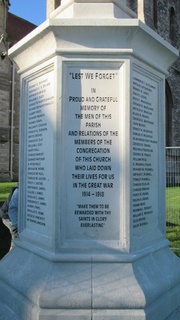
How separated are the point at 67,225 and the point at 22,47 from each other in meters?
1.74

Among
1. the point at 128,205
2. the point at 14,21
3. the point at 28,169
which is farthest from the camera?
the point at 14,21

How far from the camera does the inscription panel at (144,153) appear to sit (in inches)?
119

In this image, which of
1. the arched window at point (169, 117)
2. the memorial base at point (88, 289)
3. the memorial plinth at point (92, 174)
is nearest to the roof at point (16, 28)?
the arched window at point (169, 117)

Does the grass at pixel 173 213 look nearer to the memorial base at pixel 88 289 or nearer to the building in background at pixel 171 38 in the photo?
the memorial base at pixel 88 289

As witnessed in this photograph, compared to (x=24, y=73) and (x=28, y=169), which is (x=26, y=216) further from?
(x=24, y=73)

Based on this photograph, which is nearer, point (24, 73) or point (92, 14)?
point (92, 14)

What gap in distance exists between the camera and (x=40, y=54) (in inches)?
123

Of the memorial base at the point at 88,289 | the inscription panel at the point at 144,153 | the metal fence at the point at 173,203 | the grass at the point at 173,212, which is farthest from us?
the grass at the point at 173,212

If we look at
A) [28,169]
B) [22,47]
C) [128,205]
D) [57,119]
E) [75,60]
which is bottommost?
[128,205]

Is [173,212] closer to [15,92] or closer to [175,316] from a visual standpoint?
[175,316]

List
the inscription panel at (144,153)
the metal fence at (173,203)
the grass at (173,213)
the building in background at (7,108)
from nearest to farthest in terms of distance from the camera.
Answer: the inscription panel at (144,153)
the metal fence at (173,203)
the grass at (173,213)
the building in background at (7,108)

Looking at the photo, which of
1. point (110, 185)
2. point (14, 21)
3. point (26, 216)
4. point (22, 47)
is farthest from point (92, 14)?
point (14, 21)

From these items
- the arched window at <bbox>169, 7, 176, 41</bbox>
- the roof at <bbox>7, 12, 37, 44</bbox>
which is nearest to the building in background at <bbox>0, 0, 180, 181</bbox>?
the arched window at <bbox>169, 7, 176, 41</bbox>

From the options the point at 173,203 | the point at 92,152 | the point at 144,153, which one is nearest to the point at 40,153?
the point at 92,152
